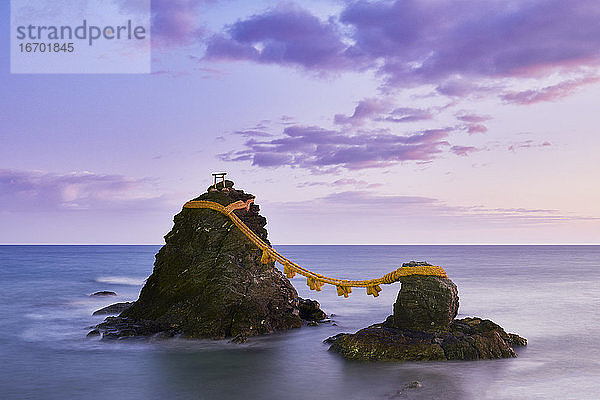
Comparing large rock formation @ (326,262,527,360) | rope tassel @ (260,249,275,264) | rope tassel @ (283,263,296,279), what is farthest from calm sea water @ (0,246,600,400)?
rope tassel @ (260,249,275,264)

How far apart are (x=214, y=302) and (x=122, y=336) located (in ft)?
9.91

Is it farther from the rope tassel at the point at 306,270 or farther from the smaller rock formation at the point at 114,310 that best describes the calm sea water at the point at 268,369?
the rope tassel at the point at 306,270

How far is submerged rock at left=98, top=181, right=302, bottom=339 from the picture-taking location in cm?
1648

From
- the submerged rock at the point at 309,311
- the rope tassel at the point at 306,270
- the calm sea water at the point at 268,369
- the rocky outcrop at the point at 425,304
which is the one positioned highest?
the rope tassel at the point at 306,270

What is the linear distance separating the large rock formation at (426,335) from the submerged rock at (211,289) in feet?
12.6

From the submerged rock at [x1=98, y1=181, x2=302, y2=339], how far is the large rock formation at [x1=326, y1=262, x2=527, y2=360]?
3.83 metres

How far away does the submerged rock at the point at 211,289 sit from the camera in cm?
1648

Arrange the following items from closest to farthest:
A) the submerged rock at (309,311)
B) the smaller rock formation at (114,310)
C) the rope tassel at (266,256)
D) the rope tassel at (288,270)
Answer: the rope tassel at (288,270) → the rope tassel at (266,256) → the submerged rock at (309,311) → the smaller rock formation at (114,310)

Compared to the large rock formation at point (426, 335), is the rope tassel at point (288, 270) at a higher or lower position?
higher

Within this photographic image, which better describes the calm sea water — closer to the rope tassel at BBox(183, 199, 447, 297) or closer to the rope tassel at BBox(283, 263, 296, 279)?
the rope tassel at BBox(183, 199, 447, 297)

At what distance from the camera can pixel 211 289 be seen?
16.7 meters

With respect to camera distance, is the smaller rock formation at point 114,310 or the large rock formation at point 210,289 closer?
the large rock formation at point 210,289

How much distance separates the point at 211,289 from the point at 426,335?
678 cm

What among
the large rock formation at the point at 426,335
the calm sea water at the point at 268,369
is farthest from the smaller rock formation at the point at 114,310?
the large rock formation at the point at 426,335
